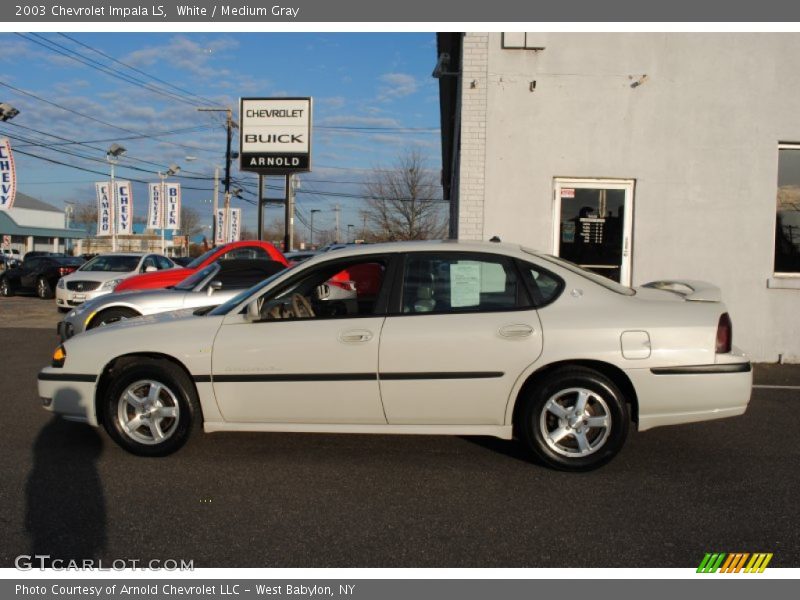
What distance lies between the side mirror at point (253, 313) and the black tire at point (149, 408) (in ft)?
Result: 1.99

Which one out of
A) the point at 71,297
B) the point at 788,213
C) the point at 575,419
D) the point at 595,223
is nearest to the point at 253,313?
the point at 575,419

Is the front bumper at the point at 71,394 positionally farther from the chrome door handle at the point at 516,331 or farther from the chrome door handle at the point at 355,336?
the chrome door handle at the point at 516,331

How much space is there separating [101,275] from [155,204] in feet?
80.1

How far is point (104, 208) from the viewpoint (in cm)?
3416

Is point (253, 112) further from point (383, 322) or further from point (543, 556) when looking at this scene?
point (543, 556)

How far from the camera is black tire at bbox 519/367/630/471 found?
15.5 ft

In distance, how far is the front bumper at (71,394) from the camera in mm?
5078

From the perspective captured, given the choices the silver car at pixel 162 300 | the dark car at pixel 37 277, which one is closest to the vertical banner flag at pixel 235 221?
the dark car at pixel 37 277

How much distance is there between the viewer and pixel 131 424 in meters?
5.05

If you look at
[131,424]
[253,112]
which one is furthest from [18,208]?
[131,424]

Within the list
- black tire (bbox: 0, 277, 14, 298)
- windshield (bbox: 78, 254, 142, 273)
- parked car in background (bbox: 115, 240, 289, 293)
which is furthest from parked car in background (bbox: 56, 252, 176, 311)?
black tire (bbox: 0, 277, 14, 298)

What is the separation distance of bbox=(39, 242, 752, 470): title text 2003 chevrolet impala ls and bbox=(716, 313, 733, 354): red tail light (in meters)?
0.01

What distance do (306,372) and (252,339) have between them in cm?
46
